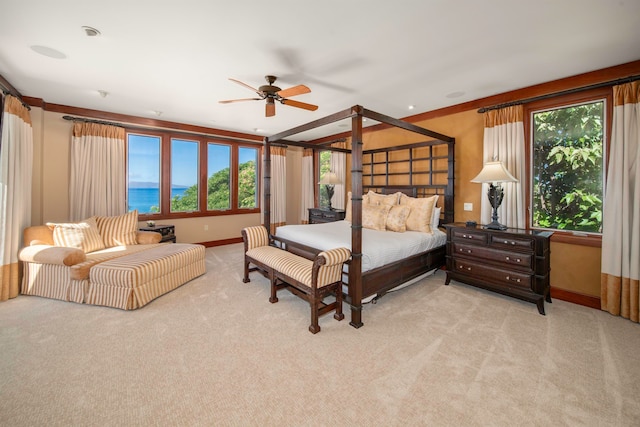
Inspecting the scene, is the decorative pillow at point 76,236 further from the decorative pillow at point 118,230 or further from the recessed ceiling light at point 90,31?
the recessed ceiling light at point 90,31

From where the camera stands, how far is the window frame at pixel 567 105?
2967 millimetres

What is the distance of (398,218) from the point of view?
3834 millimetres

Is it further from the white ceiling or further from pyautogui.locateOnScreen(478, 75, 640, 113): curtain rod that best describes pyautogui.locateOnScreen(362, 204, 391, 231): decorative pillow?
pyautogui.locateOnScreen(478, 75, 640, 113): curtain rod

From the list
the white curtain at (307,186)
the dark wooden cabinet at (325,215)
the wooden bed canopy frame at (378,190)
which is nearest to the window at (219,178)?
the white curtain at (307,186)

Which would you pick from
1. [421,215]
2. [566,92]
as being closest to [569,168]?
[566,92]

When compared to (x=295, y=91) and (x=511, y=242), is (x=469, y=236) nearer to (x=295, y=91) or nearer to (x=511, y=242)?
(x=511, y=242)

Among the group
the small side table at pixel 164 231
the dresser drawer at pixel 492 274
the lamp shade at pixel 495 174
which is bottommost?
the dresser drawer at pixel 492 274

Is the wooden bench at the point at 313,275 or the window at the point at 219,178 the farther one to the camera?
the window at the point at 219,178

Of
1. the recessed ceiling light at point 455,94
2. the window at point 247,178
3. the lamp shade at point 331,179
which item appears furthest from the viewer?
the window at point 247,178

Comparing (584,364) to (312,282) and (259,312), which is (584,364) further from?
(259,312)

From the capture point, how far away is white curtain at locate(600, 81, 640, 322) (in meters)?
2.66

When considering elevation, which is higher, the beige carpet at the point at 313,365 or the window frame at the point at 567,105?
the window frame at the point at 567,105

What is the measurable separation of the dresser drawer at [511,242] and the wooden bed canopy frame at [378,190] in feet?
A: 2.68

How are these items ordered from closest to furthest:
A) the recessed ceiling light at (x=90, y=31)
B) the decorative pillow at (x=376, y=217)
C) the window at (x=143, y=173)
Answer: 1. the recessed ceiling light at (x=90, y=31)
2. the decorative pillow at (x=376, y=217)
3. the window at (x=143, y=173)
